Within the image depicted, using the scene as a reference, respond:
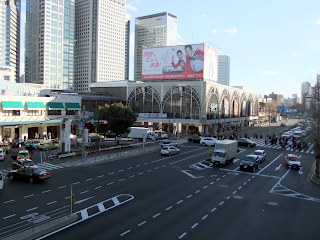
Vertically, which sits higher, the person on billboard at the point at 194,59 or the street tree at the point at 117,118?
the person on billboard at the point at 194,59

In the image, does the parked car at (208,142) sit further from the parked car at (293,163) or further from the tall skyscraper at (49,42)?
the tall skyscraper at (49,42)

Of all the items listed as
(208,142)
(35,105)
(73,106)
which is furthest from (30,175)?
(73,106)

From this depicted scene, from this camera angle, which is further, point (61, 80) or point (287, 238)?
point (61, 80)

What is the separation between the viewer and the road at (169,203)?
15.6 m

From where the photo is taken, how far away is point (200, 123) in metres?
78.0

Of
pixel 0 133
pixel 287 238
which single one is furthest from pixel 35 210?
pixel 0 133

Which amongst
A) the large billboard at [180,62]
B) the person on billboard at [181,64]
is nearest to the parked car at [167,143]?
the large billboard at [180,62]

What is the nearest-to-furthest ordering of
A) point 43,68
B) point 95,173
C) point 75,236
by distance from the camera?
1. point 75,236
2. point 95,173
3. point 43,68

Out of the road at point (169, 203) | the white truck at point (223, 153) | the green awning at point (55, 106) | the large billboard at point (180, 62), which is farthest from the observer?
the large billboard at point (180, 62)

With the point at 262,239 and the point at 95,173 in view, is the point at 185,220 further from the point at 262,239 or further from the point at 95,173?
the point at 95,173

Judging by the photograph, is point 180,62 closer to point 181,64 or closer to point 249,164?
point 181,64

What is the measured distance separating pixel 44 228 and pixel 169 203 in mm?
8284

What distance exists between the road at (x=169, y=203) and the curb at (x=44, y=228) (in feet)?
1.70

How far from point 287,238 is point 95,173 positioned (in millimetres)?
19726
